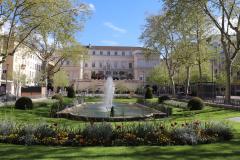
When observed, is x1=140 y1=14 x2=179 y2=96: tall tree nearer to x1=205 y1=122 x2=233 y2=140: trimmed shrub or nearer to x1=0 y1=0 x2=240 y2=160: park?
x1=0 y1=0 x2=240 y2=160: park

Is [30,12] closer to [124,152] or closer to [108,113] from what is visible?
[108,113]

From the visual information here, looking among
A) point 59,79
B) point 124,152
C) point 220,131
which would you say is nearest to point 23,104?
point 220,131

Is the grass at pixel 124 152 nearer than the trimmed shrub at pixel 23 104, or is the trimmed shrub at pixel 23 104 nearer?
the grass at pixel 124 152

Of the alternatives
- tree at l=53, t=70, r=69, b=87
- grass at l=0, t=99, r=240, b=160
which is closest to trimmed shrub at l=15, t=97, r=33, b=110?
grass at l=0, t=99, r=240, b=160

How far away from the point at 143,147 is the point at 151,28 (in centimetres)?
4323

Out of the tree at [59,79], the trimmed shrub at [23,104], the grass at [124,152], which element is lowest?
the grass at [124,152]

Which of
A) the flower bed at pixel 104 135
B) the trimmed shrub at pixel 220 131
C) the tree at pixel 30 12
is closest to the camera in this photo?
the flower bed at pixel 104 135

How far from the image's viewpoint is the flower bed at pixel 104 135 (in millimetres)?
10711

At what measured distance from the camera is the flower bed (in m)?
10.7

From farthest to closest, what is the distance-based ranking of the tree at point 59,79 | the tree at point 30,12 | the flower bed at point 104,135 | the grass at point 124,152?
the tree at point 59,79, the tree at point 30,12, the flower bed at point 104,135, the grass at point 124,152

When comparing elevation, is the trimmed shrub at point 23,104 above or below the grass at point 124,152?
above

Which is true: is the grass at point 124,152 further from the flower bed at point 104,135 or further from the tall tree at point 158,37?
the tall tree at point 158,37

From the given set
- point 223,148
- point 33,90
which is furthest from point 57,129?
point 33,90

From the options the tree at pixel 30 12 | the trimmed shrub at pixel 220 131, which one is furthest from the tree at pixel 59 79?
the trimmed shrub at pixel 220 131
